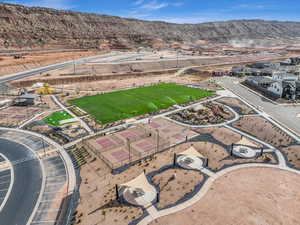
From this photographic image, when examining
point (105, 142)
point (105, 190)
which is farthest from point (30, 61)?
point (105, 190)

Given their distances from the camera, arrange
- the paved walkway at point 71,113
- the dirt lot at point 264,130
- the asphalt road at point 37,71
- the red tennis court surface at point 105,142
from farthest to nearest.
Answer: the asphalt road at point 37,71, the paved walkway at point 71,113, the dirt lot at point 264,130, the red tennis court surface at point 105,142

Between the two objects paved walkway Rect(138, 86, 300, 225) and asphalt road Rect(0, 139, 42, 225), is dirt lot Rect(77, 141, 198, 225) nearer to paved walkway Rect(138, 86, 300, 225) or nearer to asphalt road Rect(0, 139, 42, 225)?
paved walkway Rect(138, 86, 300, 225)

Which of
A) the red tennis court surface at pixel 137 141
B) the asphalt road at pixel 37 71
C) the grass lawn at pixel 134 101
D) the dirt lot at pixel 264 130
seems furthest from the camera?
the asphalt road at pixel 37 71

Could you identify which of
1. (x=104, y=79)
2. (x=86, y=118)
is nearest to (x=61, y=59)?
(x=104, y=79)

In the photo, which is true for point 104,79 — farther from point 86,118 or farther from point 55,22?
point 55,22

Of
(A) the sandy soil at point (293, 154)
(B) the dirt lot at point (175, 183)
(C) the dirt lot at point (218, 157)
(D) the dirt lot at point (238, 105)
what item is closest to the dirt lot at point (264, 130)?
(A) the sandy soil at point (293, 154)

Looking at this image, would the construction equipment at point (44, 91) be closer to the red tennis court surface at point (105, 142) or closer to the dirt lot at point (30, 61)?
the dirt lot at point (30, 61)
